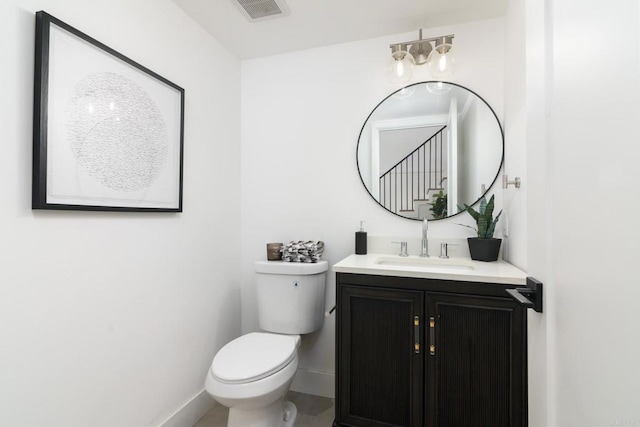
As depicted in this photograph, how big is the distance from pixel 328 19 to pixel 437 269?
158cm

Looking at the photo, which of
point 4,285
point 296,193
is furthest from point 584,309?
point 296,193

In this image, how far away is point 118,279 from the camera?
1380mm

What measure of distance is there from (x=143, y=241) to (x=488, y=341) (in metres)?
1.66

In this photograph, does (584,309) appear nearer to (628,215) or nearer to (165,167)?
(628,215)

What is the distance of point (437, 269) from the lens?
1.51 metres

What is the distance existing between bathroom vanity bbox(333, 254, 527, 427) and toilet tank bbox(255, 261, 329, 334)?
1.29 feet

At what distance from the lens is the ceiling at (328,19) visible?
67.9 inches

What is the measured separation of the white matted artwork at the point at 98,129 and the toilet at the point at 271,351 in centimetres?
77

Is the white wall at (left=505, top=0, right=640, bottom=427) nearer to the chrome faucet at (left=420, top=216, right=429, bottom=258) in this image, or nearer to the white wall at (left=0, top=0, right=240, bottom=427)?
the chrome faucet at (left=420, top=216, right=429, bottom=258)

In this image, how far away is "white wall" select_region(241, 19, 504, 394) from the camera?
196 centimetres

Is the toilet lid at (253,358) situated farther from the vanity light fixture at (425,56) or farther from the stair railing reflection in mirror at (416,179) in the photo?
the vanity light fixture at (425,56)

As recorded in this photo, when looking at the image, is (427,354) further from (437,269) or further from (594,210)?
(594,210)

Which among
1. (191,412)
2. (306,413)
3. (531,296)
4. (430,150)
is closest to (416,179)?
(430,150)

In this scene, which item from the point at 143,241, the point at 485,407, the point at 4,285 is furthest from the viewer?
the point at 143,241
